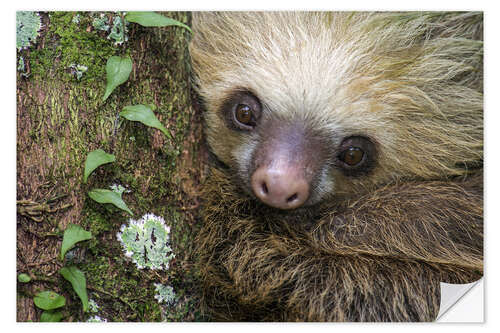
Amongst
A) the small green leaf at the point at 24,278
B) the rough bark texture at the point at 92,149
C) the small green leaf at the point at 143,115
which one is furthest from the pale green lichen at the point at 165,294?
the small green leaf at the point at 143,115

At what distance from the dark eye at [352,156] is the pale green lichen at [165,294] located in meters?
0.95

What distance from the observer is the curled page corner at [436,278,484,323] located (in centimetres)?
235

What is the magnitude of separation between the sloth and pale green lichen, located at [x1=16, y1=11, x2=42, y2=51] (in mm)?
→ 672

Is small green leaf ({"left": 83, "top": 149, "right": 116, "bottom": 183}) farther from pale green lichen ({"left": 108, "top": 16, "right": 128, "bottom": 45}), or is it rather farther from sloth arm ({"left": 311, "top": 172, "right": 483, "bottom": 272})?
sloth arm ({"left": 311, "top": 172, "right": 483, "bottom": 272})

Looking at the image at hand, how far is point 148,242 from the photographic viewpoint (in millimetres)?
2264

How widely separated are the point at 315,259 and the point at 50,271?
3.76 ft

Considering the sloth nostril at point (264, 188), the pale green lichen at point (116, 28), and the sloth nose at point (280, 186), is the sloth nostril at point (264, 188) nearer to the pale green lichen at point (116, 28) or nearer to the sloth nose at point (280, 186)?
the sloth nose at point (280, 186)

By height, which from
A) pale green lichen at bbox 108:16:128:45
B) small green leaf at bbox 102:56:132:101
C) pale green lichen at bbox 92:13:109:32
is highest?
pale green lichen at bbox 92:13:109:32

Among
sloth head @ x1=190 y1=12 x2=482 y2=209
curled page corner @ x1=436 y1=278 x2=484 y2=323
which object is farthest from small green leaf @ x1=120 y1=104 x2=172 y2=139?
curled page corner @ x1=436 y1=278 x2=484 y2=323

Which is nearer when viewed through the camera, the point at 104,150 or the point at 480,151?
the point at 104,150

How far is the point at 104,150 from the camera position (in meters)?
2.23

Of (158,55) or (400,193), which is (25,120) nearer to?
(158,55)

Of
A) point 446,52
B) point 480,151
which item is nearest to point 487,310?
point 480,151

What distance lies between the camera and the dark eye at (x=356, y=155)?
7.50 feet
